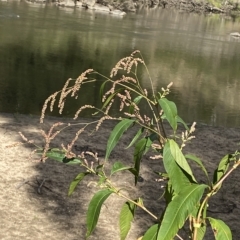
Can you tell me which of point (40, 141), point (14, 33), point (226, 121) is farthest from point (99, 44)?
point (40, 141)

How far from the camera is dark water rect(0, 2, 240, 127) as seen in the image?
11.7m

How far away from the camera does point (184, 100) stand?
12.8 metres

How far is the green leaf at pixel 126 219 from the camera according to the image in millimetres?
1613

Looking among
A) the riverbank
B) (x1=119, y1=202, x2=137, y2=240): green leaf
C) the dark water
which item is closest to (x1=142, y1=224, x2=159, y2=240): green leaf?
(x1=119, y1=202, x2=137, y2=240): green leaf

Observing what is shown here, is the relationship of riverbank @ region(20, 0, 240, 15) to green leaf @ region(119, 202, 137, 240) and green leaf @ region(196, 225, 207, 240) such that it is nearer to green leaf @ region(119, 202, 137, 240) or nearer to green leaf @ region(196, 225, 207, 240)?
green leaf @ region(119, 202, 137, 240)

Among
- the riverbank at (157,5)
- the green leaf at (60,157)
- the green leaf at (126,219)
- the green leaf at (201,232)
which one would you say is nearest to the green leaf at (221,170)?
the green leaf at (201,232)

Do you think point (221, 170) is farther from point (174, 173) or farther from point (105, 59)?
point (105, 59)

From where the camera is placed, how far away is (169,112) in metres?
1.48

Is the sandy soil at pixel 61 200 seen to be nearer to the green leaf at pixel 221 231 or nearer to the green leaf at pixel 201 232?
the green leaf at pixel 201 232

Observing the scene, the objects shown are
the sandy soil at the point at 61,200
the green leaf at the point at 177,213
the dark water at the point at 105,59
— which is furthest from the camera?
the dark water at the point at 105,59

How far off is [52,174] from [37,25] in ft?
68.1

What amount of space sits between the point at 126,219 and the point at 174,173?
1.06 ft

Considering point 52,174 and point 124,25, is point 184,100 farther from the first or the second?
point 124,25

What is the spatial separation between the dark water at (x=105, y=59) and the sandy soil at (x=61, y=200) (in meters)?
4.92
